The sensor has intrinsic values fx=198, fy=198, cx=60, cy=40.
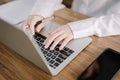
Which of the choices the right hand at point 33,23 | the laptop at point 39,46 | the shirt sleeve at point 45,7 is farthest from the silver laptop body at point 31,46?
the shirt sleeve at point 45,7

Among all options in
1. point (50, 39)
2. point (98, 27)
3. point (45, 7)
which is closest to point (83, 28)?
point (98, 27)

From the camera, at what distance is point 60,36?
2.73 feet

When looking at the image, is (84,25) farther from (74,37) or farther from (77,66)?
(77,66)

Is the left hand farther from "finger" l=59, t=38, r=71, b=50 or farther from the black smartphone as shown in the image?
the black smartphone

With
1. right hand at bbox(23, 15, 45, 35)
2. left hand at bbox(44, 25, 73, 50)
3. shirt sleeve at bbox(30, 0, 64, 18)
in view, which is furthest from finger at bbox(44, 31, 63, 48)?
shirt sleeve at bbox(30, 0, 64, 18)

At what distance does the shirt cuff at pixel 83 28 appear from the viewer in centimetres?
87

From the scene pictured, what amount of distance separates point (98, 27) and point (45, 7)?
33 cm

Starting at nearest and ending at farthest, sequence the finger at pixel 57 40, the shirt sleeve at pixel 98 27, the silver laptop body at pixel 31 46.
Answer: the silver laptop body at pixel 31 46, the finger at pixel 57 40, the shirt sleeve at pixel 98 27

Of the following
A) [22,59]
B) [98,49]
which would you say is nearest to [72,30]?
[98,49]

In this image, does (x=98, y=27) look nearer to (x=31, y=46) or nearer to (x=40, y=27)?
(x=40, y=27)

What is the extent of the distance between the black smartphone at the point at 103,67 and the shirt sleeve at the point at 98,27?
0.18 metres

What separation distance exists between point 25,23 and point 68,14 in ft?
0.83

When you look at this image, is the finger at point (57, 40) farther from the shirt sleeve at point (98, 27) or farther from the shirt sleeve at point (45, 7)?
the shirt sleeve at point (45, 7)

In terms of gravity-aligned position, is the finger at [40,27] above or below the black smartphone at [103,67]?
below
